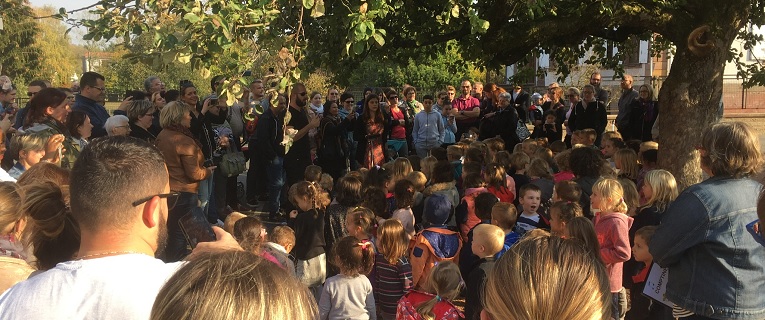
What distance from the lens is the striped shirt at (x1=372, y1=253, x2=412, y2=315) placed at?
518 cm

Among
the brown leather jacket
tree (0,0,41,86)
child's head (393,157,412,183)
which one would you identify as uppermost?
tree (0,0,41,86)

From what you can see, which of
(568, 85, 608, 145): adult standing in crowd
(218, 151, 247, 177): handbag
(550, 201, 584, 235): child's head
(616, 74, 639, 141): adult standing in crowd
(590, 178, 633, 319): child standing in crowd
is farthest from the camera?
(616, 74, 639, 141): adult standing in crowd

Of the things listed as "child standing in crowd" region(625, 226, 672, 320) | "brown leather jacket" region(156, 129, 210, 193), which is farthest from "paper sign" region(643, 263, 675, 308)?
"brown leather jacket" region(156, 129, 210, 193)

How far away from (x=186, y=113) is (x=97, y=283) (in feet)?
14.3

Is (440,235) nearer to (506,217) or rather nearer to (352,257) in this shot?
(506,217)

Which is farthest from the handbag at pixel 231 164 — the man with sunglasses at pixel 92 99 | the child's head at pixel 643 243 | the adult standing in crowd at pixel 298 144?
the child's head at pixel 643 243

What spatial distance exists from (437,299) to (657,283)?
Answer: 4.63ft

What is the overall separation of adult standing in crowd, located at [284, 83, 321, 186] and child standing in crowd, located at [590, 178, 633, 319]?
5188 mm

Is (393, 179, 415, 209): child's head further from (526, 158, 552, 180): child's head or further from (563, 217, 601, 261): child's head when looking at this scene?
(563, 217, 601, 261): child's head

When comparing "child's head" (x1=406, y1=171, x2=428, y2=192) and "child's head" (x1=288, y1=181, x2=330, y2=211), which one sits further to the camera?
"child's head" (x1=406, y1=171, x2=428, y2=192)

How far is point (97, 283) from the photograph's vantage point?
6.47ft

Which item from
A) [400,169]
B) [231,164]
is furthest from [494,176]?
[231,164]

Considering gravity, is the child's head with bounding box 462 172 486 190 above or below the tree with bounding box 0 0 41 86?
below

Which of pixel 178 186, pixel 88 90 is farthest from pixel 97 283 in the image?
pixel 88 90
